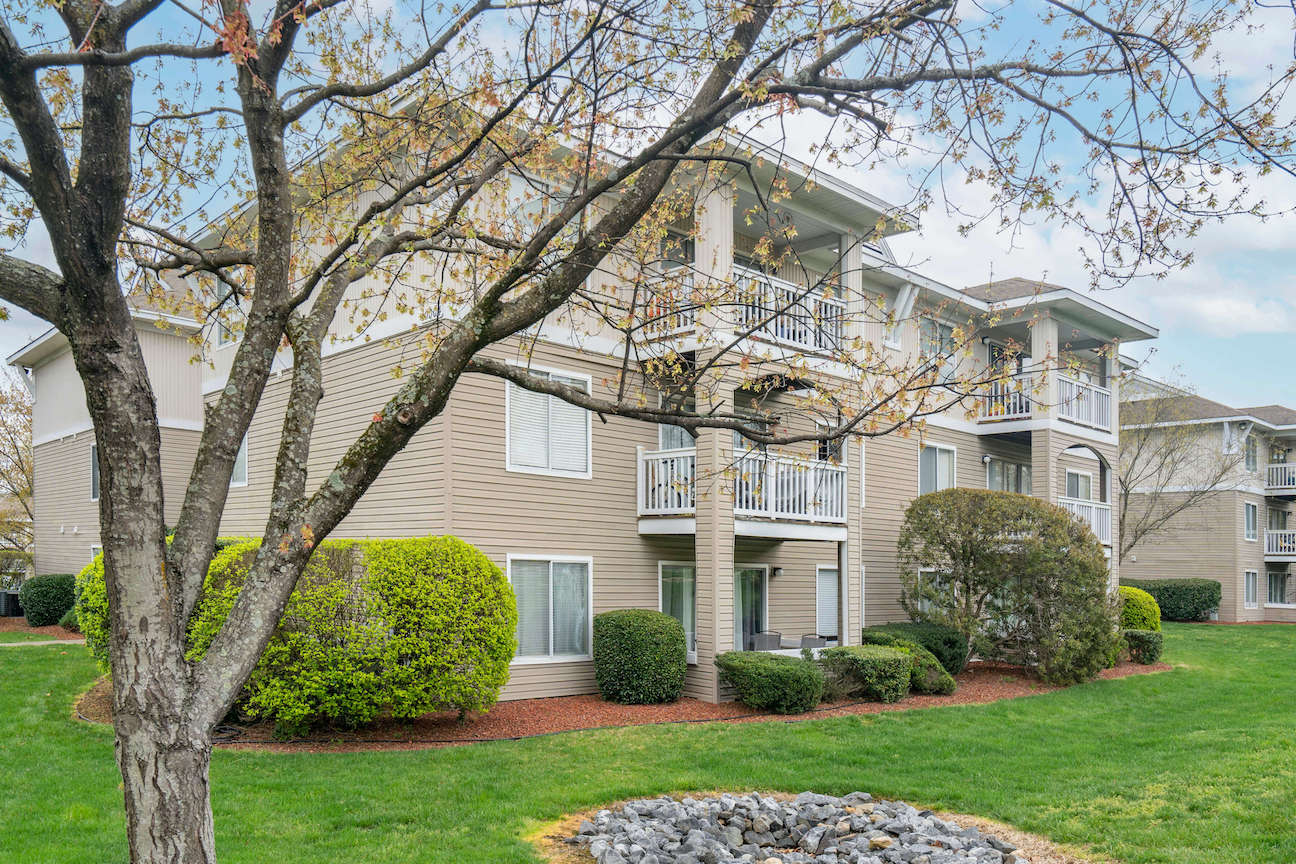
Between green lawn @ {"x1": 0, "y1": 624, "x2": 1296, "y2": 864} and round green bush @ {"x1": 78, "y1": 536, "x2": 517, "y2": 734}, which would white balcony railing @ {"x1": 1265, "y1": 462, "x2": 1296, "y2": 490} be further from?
round green bush @ {"x1": 78, "y1": 536, "x2": 517, "y2": 734}

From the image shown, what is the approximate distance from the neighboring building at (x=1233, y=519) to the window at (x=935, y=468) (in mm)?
13138

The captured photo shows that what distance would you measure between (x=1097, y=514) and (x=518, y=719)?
15385 mm

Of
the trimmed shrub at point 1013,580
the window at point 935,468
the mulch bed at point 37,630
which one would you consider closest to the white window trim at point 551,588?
the trimmed shrub at point 1013,580

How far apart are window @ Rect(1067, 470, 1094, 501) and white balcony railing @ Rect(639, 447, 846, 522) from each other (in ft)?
39.8

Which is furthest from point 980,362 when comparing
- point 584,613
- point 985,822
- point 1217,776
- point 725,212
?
point 985,822

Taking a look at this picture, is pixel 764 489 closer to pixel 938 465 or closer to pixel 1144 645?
pixel 938 465

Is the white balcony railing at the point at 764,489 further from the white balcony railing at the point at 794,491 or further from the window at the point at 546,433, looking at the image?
the window at the point at 546,433

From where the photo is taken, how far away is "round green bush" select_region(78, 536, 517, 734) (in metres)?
10.9

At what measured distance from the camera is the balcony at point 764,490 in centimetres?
1498

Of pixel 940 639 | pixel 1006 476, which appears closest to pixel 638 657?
pixel 940 639

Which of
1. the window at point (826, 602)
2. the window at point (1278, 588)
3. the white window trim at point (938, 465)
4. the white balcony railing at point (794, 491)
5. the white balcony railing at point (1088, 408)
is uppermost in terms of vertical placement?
the white balcony railing at point (1088, 408)

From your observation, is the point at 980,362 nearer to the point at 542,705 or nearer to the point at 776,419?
the point at 542,705

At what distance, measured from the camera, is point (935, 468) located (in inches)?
857

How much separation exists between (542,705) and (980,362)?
14.3 m
